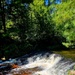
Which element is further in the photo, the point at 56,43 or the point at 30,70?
the point at 56,43

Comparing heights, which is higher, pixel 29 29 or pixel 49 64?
pixel 29 29

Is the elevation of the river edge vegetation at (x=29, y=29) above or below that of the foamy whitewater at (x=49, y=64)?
above

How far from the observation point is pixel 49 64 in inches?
755

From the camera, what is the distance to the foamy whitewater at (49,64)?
1648 centimetres

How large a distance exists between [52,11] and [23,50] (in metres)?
10.6

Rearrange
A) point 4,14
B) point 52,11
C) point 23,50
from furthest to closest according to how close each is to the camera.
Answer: point 52,11 < point 4,14 < point 23,50

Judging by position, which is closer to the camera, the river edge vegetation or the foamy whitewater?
the foamy whitewater

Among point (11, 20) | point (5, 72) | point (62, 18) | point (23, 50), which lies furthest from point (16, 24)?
point (5, 72)

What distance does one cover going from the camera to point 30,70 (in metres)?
17.5

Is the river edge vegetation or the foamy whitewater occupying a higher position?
the river edge vegetation

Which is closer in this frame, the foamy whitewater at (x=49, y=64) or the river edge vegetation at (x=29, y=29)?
the foamy whitewater at (x=49, y=64)

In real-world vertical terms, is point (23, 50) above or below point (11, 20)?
below

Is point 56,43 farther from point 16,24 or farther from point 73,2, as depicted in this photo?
point 73,2

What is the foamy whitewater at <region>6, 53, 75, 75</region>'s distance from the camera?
1648 centimetres
